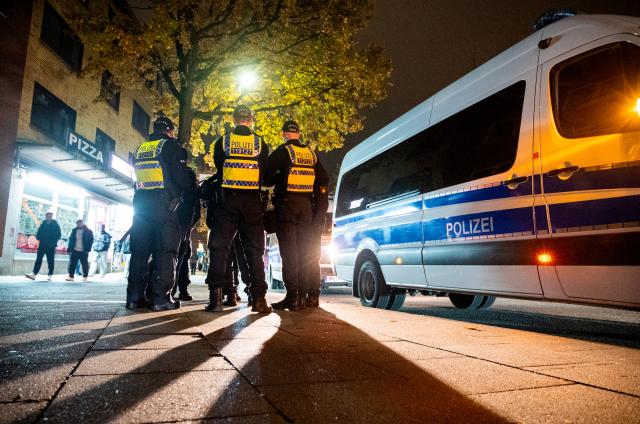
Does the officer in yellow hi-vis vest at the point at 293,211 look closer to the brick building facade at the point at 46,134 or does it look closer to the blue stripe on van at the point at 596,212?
the blue stripe on van at the point at 596,212

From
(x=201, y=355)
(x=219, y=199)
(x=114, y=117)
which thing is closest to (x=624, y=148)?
(x=201, y=355)

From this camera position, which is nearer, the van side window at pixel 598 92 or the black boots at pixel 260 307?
the van side window at pixel 598 92

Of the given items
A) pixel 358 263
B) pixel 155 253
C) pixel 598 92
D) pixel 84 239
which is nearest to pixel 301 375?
pixel 598 92

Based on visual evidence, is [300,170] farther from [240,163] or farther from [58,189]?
[58,189]

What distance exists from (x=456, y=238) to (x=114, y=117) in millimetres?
19833

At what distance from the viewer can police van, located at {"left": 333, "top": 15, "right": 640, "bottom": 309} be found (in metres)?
2.93

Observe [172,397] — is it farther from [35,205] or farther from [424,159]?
[35,205]

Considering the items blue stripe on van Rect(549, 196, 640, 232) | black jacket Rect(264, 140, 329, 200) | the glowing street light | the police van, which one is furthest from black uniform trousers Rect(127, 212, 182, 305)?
the glowing street light

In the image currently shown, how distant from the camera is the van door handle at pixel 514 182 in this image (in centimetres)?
353

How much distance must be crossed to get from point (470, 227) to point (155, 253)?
10.8ft

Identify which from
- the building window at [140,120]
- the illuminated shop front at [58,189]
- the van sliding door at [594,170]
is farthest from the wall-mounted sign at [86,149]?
the van sliding door at [594,170]

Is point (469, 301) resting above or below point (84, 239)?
below

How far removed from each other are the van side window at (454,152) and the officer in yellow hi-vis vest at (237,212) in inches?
76.9

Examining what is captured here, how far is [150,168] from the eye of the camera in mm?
4480
